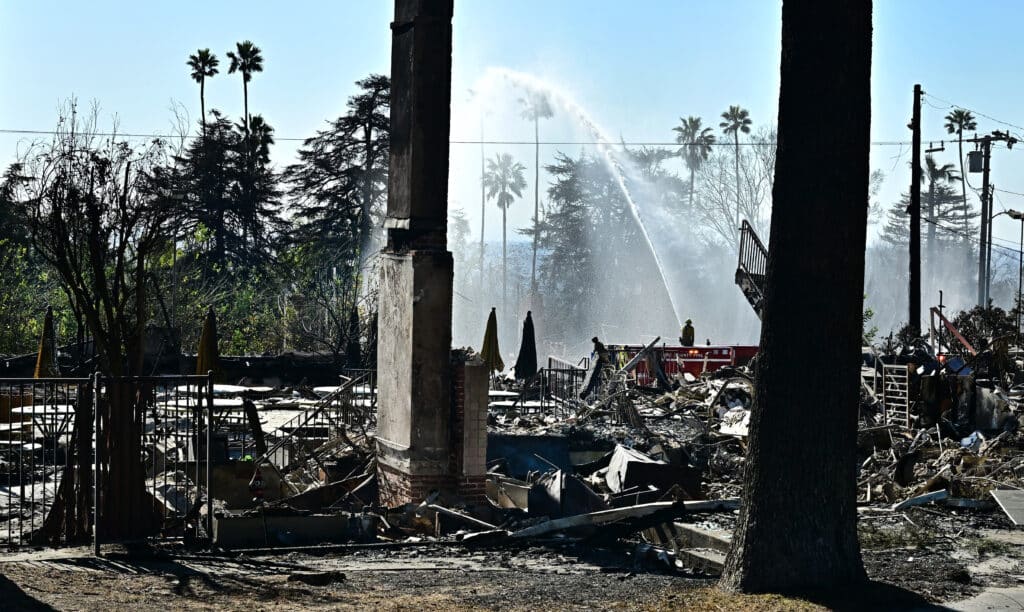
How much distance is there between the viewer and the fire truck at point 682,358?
29.5 m

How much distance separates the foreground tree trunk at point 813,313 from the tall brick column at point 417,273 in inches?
190

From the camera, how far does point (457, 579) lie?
9820 mm

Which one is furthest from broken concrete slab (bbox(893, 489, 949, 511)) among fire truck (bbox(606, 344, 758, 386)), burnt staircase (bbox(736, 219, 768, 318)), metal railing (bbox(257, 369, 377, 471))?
burnt staircase (bbox(736, 219, 768, 318))

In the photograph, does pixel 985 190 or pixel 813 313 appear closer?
Result: pixel 813 313

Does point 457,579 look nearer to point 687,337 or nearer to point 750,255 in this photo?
point 750,255

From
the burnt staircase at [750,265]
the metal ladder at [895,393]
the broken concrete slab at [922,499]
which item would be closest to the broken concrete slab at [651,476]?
the broken concrete slab at [922,499]

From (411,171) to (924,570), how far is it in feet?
21.6

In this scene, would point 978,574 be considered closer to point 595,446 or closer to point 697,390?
point 595,446

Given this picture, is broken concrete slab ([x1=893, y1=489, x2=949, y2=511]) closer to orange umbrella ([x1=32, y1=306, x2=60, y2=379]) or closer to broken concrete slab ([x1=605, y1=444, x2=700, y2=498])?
broken concrete slab ([x1=605, y1=444, x2=700, y2=498])

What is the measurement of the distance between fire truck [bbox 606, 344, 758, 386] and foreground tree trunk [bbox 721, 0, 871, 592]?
1894cm

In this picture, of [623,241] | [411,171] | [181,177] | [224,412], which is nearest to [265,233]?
[181,177]

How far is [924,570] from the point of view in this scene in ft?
33.1

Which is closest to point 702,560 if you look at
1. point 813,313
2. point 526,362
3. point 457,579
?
point 457,579

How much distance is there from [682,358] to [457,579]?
23.9 metres
